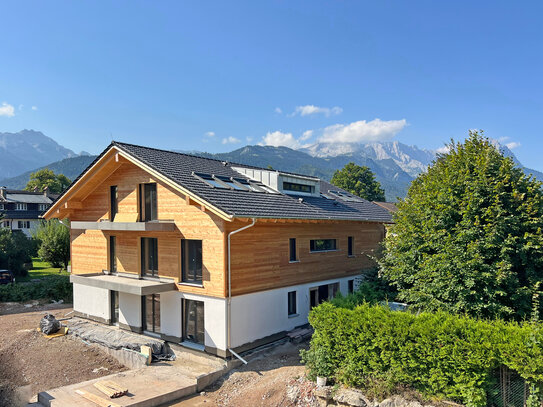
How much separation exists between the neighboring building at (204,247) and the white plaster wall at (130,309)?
0.05 m

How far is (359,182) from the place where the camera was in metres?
64.3

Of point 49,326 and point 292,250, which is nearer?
point 292,250

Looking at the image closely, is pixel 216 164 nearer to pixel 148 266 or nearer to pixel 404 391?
pixel 148 266

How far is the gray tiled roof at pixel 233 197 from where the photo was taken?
14.5 metres

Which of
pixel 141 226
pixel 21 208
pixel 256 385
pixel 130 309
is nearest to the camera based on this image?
pixel 256 385

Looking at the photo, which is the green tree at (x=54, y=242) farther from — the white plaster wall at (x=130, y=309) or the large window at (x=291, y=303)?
the large window at (x=291, y=303)

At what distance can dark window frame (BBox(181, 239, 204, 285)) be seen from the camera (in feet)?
49.1

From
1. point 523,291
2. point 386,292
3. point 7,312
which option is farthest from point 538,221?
point 7,312

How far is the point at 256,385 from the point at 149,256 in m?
8.10

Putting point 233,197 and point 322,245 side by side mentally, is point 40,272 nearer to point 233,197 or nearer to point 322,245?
point 233,197

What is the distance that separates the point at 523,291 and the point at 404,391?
4876 millimetres

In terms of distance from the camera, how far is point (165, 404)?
38.2ft

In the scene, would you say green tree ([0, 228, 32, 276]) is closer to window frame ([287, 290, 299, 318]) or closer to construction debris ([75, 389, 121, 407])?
construction debris ([75, 389, 121, 407])

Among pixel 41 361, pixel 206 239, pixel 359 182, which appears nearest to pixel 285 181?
pixel 206 239
